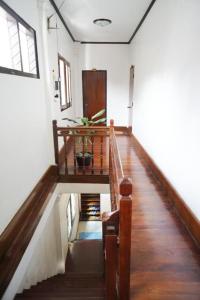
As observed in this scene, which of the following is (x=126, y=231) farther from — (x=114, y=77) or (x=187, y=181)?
(x=114, y=77)

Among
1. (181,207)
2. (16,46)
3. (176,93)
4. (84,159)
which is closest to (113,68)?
(84,159)

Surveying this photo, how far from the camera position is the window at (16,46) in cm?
185

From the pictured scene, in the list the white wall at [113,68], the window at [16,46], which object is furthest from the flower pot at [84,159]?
the white wall at [113,68]

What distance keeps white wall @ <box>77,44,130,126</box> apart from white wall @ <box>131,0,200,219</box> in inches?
98.5

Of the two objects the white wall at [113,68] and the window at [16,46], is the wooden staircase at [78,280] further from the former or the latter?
the white wall at [113,68]

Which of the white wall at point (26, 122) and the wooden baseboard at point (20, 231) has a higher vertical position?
the white wall at point (26, 122)

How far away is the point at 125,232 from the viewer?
1.02 m

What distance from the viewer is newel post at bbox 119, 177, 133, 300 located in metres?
0.97

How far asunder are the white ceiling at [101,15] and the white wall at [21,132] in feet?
3.81

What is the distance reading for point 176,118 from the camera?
234 cm

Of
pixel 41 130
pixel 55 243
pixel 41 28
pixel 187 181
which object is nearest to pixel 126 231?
pixel 187 181

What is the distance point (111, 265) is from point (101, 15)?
4.26 meters

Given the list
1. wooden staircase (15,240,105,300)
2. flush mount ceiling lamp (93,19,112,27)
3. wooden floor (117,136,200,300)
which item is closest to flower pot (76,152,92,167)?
wooden floor (117,136,200,300)

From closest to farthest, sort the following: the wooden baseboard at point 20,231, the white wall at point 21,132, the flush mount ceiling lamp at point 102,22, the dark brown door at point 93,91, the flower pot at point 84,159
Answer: the wooden baseboard at point 20,231 < the white wall at point 21,132 < the flower pot at point 84,159 < the flush mount ceiling lamp at point 102,22 < the dark brown door at point 93,91
